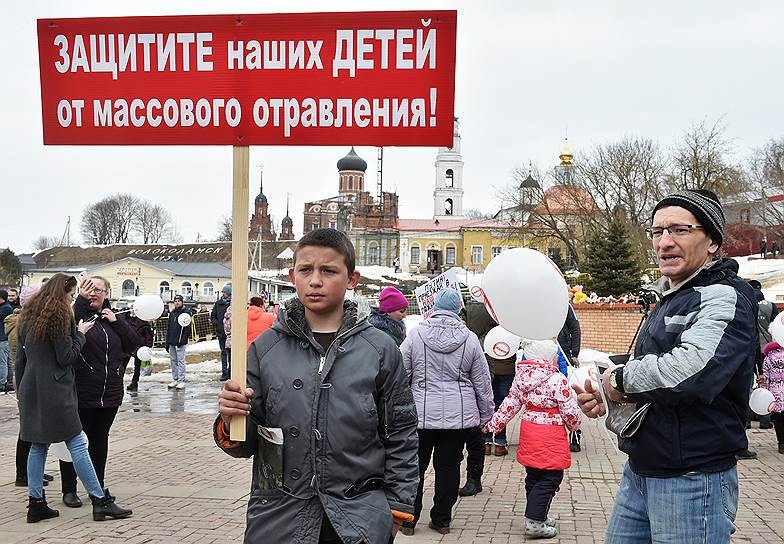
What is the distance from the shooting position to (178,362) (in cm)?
1747

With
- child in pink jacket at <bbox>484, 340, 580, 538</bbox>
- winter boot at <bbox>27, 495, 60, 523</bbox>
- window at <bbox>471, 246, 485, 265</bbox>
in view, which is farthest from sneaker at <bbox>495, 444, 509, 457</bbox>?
window at <bbox>471, 246, 485, 265</bbox>

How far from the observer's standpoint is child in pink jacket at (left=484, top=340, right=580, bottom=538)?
250 inches

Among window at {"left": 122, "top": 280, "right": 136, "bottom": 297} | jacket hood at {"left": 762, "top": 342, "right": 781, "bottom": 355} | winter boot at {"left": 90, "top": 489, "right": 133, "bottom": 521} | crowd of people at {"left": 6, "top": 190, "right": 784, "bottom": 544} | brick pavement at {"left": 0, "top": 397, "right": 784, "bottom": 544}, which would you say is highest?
crowd of people at {"left": 6, "top": 190, "right": 784, "bottom": 544}

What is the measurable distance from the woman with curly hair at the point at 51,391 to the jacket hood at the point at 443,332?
9.32 feet

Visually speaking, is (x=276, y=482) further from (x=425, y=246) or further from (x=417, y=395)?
(x=425, y=246)

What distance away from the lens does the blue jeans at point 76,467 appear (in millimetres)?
6721

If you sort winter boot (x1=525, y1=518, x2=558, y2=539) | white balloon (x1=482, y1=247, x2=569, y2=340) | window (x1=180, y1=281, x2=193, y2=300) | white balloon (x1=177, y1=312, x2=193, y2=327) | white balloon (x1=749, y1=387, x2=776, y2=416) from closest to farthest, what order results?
→ white balloon (x1=482, y1=247, x2=569, y2=340) < winter boot (x1=525, y1=518, x2=558, y2=539) < white balloon (x1=749, y1=387, x2=776, y2=416) < white balloon (x1=177, y1=312, x2=193, y2=327) < window (x1=180, y1=281, x2=193, y2=300)

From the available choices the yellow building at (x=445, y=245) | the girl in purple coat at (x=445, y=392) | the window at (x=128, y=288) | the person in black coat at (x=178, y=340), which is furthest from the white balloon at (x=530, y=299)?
the yellow building at (x=445, y=245)

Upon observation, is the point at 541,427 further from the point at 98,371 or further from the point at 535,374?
the point at 98,371

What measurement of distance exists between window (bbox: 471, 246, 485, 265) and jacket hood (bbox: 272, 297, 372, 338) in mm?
98690

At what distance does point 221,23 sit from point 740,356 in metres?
2.45

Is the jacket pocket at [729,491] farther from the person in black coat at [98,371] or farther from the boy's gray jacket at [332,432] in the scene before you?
the person in black coat at [98,371]

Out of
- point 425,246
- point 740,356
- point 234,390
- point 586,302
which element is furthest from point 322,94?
point 425,246

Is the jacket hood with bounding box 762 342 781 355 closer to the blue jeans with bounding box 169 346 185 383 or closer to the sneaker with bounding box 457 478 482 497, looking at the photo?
the sneaker with bounding box 457 478 482 497
